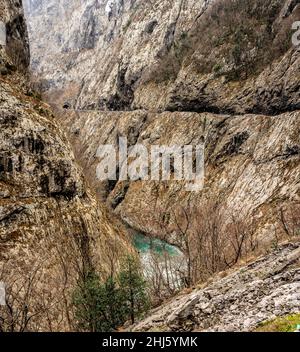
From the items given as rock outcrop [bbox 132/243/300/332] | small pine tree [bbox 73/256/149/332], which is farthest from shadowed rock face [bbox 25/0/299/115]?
rock outcrop [bbox 132/243/300/332]

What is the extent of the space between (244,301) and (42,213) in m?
25.0

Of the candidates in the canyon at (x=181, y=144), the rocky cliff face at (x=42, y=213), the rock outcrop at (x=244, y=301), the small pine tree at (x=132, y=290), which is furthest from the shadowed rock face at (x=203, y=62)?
the rock outcrop at (x=244, y=301)

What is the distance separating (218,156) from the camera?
75.1m

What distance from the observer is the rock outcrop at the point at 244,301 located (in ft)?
48.3

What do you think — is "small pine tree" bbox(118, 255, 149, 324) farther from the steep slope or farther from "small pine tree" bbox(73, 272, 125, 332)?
the steep slope

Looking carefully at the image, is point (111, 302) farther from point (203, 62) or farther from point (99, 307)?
point (203, 62)

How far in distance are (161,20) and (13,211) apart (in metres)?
101

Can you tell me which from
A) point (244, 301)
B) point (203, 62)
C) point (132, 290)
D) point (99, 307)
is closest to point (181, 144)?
point (203, 62)

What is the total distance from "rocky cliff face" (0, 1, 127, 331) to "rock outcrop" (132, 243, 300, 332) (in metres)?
13.5

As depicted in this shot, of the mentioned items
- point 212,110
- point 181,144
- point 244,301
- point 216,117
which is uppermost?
point 212,110

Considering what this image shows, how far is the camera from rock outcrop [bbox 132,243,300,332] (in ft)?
48.3

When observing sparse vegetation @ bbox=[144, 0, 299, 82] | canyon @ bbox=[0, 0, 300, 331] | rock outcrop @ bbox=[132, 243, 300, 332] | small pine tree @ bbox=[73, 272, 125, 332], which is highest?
sparse vegetation @ bbox=[144, 0, 299, 82]

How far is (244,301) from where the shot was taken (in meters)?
16.9
